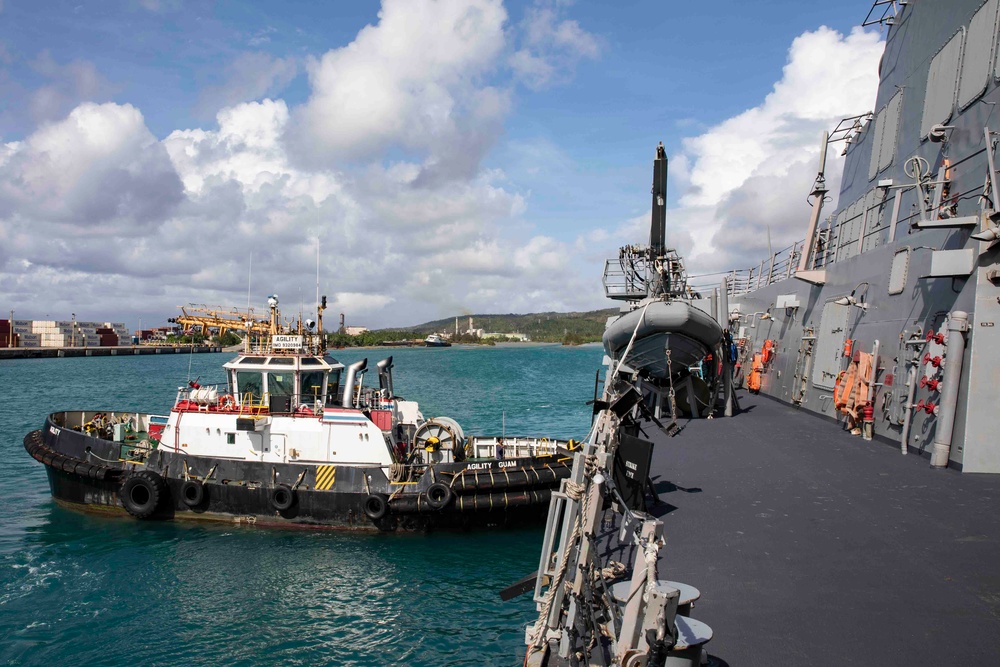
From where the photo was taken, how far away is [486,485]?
50.1 feet

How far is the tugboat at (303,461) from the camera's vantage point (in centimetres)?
1538

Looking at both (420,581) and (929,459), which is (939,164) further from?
(420,581)

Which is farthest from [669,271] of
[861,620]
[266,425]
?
[861,620]

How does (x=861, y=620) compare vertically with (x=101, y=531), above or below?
above

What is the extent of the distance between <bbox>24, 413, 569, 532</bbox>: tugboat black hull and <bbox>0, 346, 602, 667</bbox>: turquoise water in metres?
0.37

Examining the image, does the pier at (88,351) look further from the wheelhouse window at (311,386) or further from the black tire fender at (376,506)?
the black tire fender at (376,506)

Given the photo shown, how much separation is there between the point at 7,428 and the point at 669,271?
112 ft

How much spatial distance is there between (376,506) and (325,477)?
151 centimetres

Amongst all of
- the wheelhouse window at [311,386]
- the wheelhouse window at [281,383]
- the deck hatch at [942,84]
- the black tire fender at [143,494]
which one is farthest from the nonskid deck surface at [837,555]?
the black tire fender at [143,494]

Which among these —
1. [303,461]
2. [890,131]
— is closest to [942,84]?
[890,131]

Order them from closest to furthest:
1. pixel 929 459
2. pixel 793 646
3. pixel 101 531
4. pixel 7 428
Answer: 1. pixel 793 646
2. pixel 929 459
3. pixel 101 531
4. pixel 7 428

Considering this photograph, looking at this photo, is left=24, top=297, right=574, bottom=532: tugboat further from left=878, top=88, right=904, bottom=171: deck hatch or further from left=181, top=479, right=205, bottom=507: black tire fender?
left=878, top=88, right=904, bottom=171: deck hatch

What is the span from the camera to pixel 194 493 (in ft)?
53.0

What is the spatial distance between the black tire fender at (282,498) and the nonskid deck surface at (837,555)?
29.7ft
